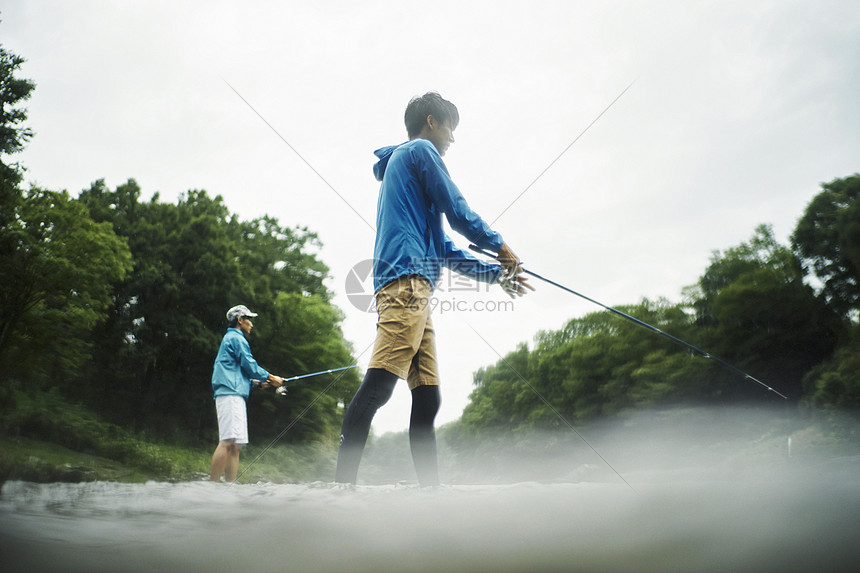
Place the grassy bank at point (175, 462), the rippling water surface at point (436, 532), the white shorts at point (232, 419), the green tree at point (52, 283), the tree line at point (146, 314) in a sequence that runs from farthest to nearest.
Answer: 1. the tree line at point (146, 314)
2. the grassy bank at point (175, 462)
3. the green tree at point (52, 283)
4. the white shorts at point (232, 419)
5. the rippling water surface at point (436, 532)

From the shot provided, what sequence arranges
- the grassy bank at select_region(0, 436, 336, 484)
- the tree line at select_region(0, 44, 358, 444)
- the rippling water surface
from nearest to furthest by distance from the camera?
1. the rippling water surface
2. the grassy bank at select_region(0, 436, 336, 484)
3. the tree line at select_region(0, 44, 358, 444)

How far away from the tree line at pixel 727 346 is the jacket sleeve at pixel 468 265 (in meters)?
5.20

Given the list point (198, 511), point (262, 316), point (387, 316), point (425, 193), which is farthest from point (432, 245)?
point (262, 316)

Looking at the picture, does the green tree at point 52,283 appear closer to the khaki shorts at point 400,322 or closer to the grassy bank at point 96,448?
the grassy bank at point 96,448

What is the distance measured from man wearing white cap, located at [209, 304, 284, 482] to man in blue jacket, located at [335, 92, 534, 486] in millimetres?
2489

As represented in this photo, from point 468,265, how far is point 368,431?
105cm

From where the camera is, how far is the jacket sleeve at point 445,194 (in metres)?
2.36

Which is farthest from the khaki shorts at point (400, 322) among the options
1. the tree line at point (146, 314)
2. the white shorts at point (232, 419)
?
the tree line at point (146, 314)

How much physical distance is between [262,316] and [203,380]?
3.57m

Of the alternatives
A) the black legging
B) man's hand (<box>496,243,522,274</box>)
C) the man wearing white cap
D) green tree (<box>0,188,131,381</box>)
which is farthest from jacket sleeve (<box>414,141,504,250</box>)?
green tree (<box>0,188,131,381</box>)

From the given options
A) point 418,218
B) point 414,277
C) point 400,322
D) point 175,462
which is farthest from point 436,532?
point 175,462

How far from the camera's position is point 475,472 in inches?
680

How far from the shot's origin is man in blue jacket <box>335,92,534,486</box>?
6.82 feet

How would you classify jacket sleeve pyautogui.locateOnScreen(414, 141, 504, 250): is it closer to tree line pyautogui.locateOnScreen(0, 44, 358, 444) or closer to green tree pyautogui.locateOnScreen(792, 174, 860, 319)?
green tree pyautogui.locateOnScreen(792, 174, 860, 319)
